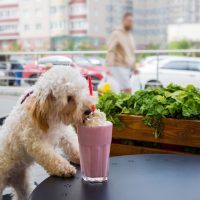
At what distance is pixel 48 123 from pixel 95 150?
18 centimetres

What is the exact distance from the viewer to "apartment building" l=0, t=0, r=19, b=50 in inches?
594

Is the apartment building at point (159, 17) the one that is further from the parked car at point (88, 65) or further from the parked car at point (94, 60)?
the parked car at point (88, 65)

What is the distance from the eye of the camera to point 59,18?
1603cm

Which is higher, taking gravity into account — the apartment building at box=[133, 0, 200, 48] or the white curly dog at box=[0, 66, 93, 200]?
the apartment building at box=[133, 0, 200, 48]

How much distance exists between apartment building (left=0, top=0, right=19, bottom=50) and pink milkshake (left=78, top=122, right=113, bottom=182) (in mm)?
14003

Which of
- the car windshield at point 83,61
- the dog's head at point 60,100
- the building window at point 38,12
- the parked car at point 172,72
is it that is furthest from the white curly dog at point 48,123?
the building window at point 38,12

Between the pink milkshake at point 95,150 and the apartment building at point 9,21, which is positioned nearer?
the pink milkshake at point 95,150

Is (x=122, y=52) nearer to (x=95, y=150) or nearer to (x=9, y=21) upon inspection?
(x=95, y=150)

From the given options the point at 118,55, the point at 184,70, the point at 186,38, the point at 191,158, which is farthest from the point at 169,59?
the point at 186,38

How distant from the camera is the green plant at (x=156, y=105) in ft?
5.51

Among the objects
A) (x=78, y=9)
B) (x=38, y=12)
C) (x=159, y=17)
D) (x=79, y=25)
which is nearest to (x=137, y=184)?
(x=38, y=12)

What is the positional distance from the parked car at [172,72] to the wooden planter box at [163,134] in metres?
4.40

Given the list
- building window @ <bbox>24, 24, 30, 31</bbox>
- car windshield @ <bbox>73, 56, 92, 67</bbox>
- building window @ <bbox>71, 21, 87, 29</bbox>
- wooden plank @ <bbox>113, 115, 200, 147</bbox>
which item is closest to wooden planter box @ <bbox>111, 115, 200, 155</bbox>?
wooden plank @ <bbox>113, 115, 200, 147</bbox>

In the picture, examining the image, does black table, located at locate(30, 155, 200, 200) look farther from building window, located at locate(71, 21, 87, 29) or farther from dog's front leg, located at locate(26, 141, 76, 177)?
building window, located at locate(71, 21, 87, 29)
